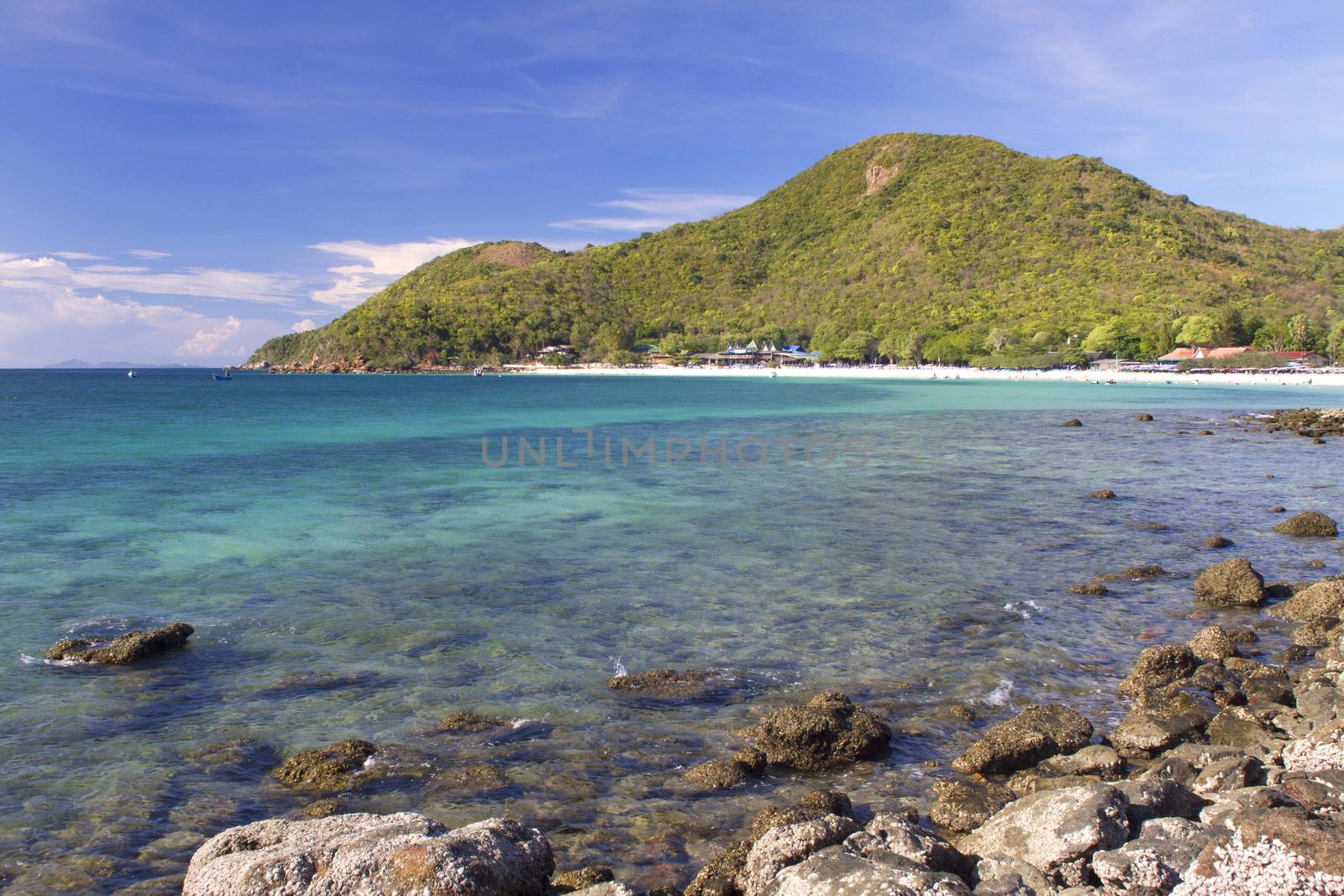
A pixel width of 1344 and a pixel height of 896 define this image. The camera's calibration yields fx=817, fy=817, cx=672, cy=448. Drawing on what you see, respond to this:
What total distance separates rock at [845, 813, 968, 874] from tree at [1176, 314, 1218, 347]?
121158mm

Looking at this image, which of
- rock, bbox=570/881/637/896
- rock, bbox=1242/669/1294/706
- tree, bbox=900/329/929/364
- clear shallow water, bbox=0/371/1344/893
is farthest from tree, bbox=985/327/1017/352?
rock, bbox=570/881/637/896

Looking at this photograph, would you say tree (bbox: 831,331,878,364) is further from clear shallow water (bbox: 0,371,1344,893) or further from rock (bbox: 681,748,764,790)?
rock (bbox: 681,748,764,790)

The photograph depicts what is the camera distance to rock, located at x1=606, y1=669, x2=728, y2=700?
8.55 metres

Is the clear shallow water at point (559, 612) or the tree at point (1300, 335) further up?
the tree at point (1300, 335)

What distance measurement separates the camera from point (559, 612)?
11.5 metres

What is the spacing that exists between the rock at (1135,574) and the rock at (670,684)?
24.4 feet

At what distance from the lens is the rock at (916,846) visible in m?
4.71

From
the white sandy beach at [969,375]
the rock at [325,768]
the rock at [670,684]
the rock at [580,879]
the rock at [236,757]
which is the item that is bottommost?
the rock at [670,684]

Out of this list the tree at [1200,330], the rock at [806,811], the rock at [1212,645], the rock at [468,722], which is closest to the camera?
the rock at [806,811]

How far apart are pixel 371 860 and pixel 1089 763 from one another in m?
5.43

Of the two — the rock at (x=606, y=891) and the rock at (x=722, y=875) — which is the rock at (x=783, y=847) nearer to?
the rock at (x=722, y=875)

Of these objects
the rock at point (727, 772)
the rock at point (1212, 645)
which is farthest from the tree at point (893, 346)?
the rock at point (727, 772)

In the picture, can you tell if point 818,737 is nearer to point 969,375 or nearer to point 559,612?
point 559,612

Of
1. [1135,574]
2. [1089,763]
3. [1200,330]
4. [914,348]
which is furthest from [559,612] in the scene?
[914,348]
